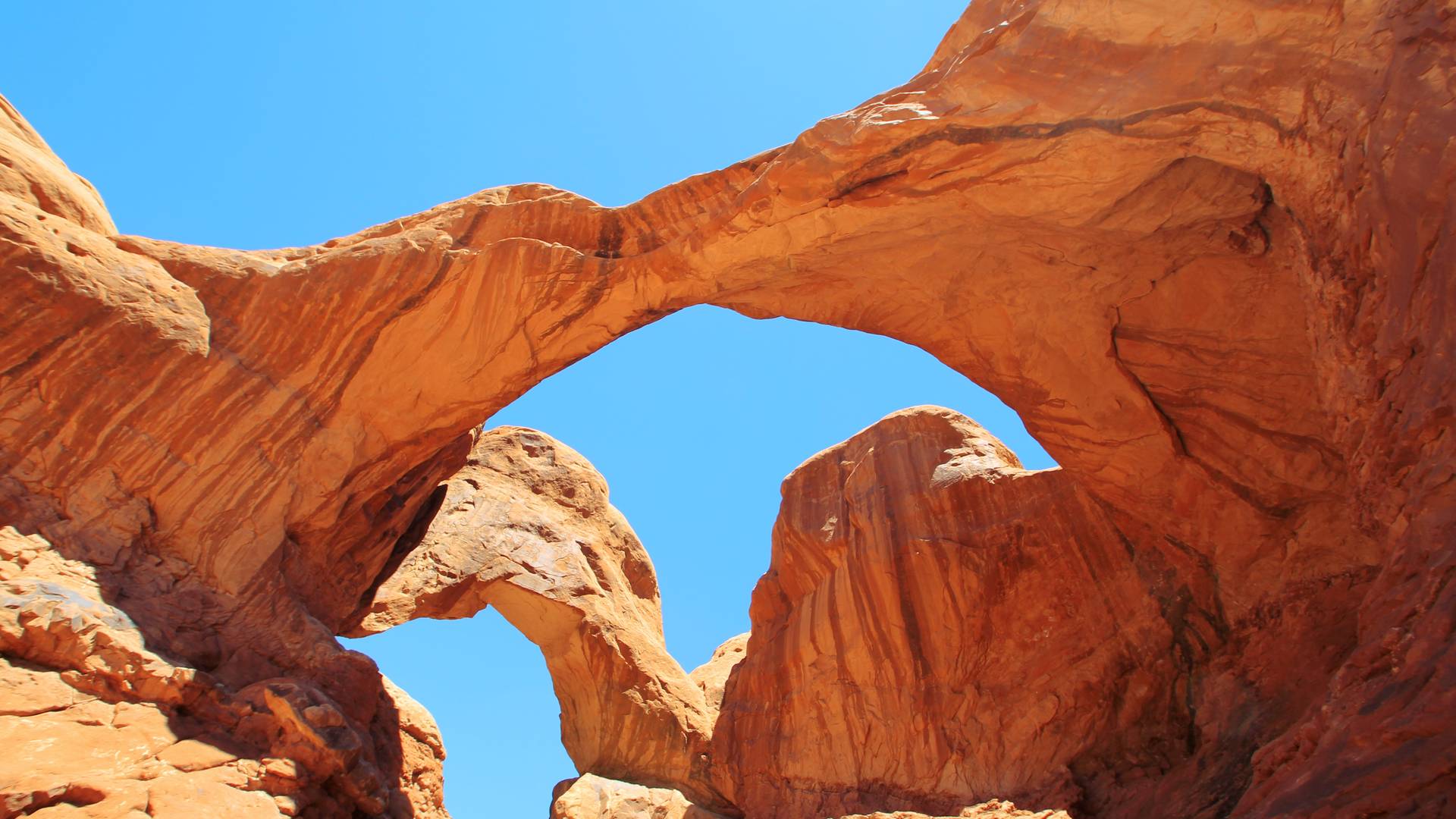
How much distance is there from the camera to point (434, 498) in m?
15.9

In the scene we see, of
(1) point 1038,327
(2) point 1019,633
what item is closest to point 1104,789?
(2) point 1019,633

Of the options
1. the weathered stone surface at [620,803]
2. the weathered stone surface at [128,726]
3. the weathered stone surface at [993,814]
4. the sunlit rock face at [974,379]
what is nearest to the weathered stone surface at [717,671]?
the weathered stone surface at [620,803]

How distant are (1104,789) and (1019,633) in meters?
Answer: 2.57

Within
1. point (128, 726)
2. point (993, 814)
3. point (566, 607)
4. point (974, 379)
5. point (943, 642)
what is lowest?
point (993, 814)

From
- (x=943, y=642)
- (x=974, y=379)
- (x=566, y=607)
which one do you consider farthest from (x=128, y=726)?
(x=943, y=642)

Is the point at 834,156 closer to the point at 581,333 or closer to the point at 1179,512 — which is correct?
the point at 581,333

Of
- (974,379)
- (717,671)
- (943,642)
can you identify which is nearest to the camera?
(974,379)

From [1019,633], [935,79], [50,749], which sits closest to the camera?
Result: [50,749]

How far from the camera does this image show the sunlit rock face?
26.8ft

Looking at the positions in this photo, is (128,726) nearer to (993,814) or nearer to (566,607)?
(993,814)

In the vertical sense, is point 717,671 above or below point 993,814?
above

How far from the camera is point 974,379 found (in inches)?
527

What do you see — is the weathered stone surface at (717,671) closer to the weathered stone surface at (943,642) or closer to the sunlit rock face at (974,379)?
the weathered stone surface at (943,642)

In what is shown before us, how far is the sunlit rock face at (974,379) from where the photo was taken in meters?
8.17
